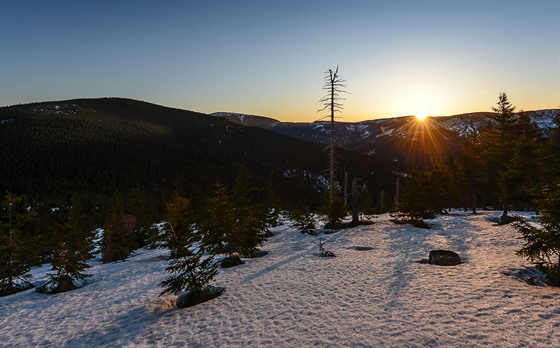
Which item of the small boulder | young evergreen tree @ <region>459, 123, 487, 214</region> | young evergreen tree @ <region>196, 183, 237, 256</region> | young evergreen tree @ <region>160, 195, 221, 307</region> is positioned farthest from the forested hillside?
the small boulder

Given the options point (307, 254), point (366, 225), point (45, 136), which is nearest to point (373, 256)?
point (307, 254)

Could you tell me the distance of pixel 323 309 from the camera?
10094 mm

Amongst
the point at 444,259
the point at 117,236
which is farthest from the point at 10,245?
the point at 444,259

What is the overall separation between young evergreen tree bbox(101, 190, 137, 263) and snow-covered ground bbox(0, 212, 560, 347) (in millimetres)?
10794

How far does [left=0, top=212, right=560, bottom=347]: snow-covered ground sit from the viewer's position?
7.90 metres

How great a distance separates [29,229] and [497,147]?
56.8m

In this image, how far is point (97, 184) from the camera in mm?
103688

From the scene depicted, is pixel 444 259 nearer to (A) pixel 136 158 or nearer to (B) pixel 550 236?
(B) pixel 550 236

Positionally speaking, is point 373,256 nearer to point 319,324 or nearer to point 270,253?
point 270,253

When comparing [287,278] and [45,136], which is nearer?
A: [287,278]

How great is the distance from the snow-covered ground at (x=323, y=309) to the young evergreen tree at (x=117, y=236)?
10.8 meters

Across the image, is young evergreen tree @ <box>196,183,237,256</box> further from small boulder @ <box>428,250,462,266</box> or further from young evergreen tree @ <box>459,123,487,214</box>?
young evergreen tree @ <box>459,123,487,214</box>

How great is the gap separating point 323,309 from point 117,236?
28278mm

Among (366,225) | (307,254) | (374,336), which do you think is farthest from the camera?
(366,225)
